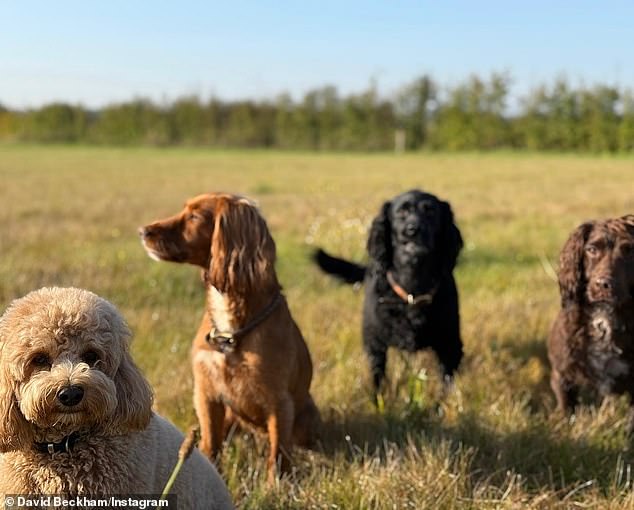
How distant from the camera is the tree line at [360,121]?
2338 inches

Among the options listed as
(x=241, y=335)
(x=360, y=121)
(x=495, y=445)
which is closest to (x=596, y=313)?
(x=495, y=445)

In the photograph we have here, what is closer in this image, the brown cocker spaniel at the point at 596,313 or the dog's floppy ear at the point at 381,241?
the brown cocker spaniel at the point at 596,313

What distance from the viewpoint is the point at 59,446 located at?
240 cm

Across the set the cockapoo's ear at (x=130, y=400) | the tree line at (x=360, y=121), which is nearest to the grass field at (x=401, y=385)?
the cockapoo's ear at (x=130, y=400)

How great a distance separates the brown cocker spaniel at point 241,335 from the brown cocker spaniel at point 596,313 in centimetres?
183

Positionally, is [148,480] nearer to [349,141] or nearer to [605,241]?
[605,241]

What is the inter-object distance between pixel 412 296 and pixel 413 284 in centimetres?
12

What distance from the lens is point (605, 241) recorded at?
4.36 metres

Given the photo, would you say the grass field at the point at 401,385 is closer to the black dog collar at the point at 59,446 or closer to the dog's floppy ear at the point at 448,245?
the dog's floppy ear at the point at 448,245

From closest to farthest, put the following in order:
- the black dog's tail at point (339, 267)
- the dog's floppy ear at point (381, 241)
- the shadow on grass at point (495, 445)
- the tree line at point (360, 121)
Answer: the shadow on grass at point (495, 445) → the dog's floppy ear at point (381, 241) → the black dog's tail at point (339, 267) → the tree line at point (360, 121)

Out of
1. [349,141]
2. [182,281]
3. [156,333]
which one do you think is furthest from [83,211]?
[349,141]

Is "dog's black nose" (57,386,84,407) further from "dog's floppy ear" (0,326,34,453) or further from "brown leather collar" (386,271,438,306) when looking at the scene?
"brown leather collar" (386,271,438,306)

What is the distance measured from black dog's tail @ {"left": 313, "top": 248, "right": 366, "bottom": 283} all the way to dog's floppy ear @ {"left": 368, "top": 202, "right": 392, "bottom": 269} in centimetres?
60

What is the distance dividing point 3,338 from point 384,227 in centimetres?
348
